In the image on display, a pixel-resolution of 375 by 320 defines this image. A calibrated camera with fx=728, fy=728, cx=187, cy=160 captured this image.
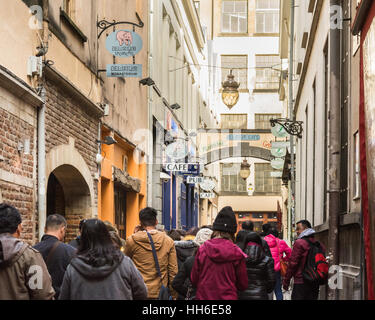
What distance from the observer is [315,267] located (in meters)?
9.74

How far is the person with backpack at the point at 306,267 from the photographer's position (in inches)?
382

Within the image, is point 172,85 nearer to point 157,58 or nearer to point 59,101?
point 157,58

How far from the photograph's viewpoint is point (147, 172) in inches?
859

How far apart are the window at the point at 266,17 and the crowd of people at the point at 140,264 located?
152 feet

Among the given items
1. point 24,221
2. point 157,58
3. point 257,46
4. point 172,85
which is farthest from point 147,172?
point 257,46

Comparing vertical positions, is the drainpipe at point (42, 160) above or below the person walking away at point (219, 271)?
above

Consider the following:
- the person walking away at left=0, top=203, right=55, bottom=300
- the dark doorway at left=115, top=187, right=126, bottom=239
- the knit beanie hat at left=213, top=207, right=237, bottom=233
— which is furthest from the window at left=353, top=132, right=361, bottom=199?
the dark doorway at left=115, top=187, right=126, bottom=239

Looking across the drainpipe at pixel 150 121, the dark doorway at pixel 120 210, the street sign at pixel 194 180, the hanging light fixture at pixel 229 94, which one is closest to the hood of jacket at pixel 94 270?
the dark doorway at pixel 120 210

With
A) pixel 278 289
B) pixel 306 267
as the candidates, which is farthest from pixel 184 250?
pixel 278 289

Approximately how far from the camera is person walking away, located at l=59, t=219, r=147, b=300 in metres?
5.21

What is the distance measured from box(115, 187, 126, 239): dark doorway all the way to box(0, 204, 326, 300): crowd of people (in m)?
8.45

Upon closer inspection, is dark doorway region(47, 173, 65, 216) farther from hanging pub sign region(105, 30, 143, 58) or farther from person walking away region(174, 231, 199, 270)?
person walking away region(174, 231, 199, 270)

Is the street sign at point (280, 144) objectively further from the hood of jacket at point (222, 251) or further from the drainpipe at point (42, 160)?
the hood of jacket at point (222, 251)

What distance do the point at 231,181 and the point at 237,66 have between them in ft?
28.5
